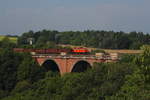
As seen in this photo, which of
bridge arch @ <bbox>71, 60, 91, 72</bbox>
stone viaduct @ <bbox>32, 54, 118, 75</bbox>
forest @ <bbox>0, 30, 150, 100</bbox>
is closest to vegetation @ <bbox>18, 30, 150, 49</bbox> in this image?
stone viaduct @ <bbox>32, 54, 118, 75</bbox>

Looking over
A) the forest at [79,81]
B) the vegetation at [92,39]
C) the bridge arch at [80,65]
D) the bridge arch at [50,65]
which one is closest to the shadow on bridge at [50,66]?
the bridge arch at [50,65]

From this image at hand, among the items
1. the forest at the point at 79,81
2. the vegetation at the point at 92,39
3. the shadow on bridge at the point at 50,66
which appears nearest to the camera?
the forest at the point at 79,81

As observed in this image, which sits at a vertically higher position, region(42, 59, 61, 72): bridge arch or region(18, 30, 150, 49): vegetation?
region(18, 30, 150, 49): vegetation

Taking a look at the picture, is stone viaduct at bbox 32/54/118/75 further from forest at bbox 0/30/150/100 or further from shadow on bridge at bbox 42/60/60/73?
forest at bbox 0/30/150/100

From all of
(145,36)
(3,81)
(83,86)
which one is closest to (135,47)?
(145,36)

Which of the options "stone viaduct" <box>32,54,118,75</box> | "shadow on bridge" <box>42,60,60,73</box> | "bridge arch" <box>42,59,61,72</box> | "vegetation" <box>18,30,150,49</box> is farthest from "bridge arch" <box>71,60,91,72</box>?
"vegetation" <box>18,30,150,49</box>

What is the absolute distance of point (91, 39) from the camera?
117 metres

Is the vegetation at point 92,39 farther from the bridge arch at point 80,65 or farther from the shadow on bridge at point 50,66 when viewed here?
the bridge arch at point 80,65

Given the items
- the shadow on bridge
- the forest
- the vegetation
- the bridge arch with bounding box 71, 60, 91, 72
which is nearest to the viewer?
the forest

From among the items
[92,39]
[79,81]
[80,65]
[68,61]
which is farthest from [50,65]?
[92,39]

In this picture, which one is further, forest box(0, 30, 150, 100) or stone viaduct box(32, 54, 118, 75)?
stone viaduct box(32, 54, 118, 75)

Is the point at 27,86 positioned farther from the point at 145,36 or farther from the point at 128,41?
the point at 145,36

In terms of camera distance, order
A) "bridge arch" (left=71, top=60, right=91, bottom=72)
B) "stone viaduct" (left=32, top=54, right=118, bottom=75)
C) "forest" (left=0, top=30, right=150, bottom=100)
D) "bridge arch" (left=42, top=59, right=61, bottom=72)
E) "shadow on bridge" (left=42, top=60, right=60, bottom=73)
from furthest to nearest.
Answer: "shadow on bridge" (left=42, top=60, right=60, bottom=73) → "bridge arch" (left=42, top=59, right=61, bottom=72) → "bridge arch" (left=71, top=60, right=91, bottom=72) → "stone viaduct" (left=32, top=54, right=118, bottom=75) → "forest" (left=0, top=30, right=150, bottom=100)

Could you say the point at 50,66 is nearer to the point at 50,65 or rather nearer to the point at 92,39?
the point at 50,65
